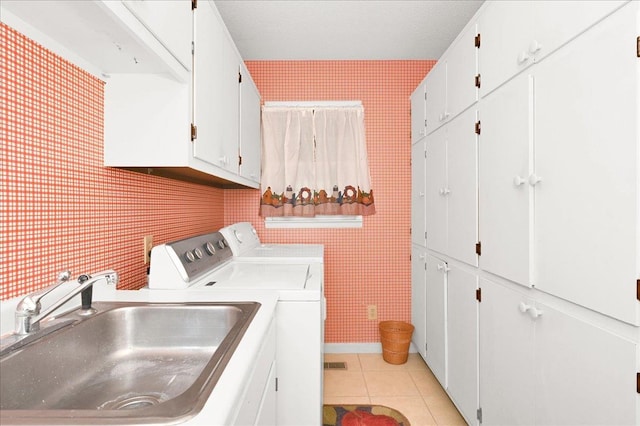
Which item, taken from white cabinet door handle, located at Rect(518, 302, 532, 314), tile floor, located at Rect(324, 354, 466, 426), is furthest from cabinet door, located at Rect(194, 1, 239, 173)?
tile floor, located at Rect(324, 354, 466, 426)

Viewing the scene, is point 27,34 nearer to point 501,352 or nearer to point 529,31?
point 529,31

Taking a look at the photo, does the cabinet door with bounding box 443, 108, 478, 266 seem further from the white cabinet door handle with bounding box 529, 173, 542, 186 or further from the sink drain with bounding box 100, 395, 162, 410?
the sink drain with bounding box 100, 395, 162, 410

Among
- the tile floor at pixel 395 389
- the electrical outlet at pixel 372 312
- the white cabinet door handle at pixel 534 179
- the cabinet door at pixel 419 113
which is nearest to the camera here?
the white cabinet door handle at pixel 534 179

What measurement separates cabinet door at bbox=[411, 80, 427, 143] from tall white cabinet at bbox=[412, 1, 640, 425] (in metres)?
0.51

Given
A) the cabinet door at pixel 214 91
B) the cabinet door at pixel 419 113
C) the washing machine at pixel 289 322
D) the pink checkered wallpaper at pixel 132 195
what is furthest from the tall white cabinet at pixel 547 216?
the cabinet door at pixel 214 91

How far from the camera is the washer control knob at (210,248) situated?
182 cm

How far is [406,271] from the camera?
3016 mm

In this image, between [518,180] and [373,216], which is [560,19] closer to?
[518,180]

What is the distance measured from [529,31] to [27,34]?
1703 millimetres

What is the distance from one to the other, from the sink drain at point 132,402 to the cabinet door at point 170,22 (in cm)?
103

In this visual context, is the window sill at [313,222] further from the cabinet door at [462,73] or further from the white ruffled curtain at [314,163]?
the cabinet door at [462,73]

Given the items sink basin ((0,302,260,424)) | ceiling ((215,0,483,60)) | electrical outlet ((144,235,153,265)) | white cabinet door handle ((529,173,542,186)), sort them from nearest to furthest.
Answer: sink basin ((0,302,260,424)), white cabinet door handle ((529,173,542,186)), electrical outlet ((144,235,153,265)), ceiling ((215,0,483,60))

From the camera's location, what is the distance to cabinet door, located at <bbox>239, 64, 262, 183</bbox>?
2.15m

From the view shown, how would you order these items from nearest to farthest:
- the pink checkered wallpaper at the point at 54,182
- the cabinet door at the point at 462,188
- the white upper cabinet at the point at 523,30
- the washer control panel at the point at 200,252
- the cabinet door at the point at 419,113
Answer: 1. the pink checkered wallpaper at the point at 54,182
2. the white upper cabinet at the point at 523,30
3. the washer control panel at the point at 200,252
4. the cabinet door at the point at 462,188
5. the cabinet door at the point at 419,113
